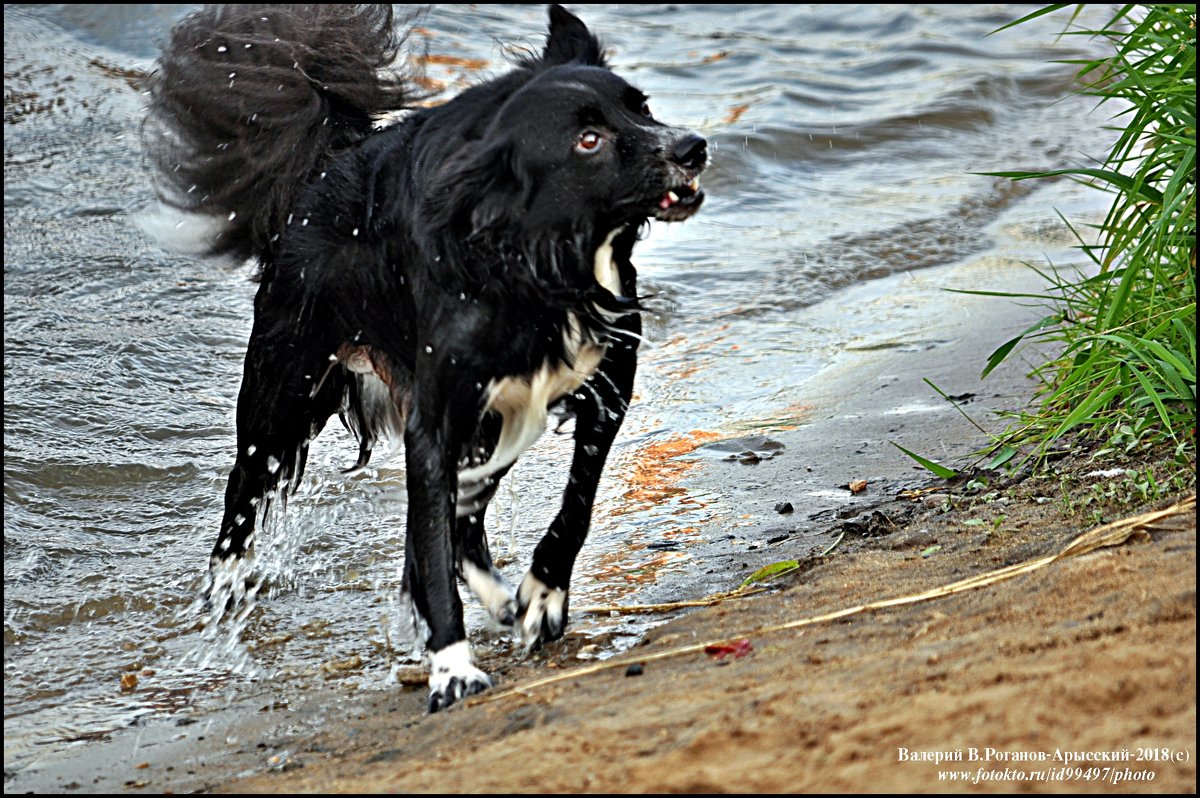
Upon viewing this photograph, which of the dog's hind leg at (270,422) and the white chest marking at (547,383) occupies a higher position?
the white chest marking at (547,383)

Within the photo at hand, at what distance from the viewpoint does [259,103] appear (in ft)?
13.3

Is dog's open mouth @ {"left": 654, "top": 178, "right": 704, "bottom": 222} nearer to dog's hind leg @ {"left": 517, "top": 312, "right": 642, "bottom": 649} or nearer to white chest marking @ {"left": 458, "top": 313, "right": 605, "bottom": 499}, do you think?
white chest marking @ {"left": 458, "top": 313, "right": 605, "bottom": 499}

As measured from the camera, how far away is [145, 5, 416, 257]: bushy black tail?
397cm

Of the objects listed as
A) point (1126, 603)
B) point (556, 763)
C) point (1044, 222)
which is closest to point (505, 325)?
point (556, 763)

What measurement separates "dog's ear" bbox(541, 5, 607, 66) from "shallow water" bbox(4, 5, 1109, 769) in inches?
30.8

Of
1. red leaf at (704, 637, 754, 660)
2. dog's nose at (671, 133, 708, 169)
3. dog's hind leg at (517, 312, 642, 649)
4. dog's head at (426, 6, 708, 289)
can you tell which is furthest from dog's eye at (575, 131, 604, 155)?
red leaf at (704, 637, 754, 660)

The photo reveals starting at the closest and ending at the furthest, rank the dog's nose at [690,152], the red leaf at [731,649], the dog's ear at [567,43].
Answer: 1. the red leaf at [731,649]
2. the dog's nose at [690,152]
3. the dog's ear at [567,43]

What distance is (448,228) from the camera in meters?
3.29

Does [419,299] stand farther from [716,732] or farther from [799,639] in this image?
[716,732]

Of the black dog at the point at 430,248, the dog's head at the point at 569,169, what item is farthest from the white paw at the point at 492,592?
the dog's head at the point at 569,169

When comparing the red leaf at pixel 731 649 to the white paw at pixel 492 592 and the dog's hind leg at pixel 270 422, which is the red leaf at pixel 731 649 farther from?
the dog's hind leg at pixel 270 422

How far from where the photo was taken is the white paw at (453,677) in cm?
319

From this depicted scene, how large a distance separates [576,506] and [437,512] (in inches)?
18.6

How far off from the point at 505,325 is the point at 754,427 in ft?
7.95
